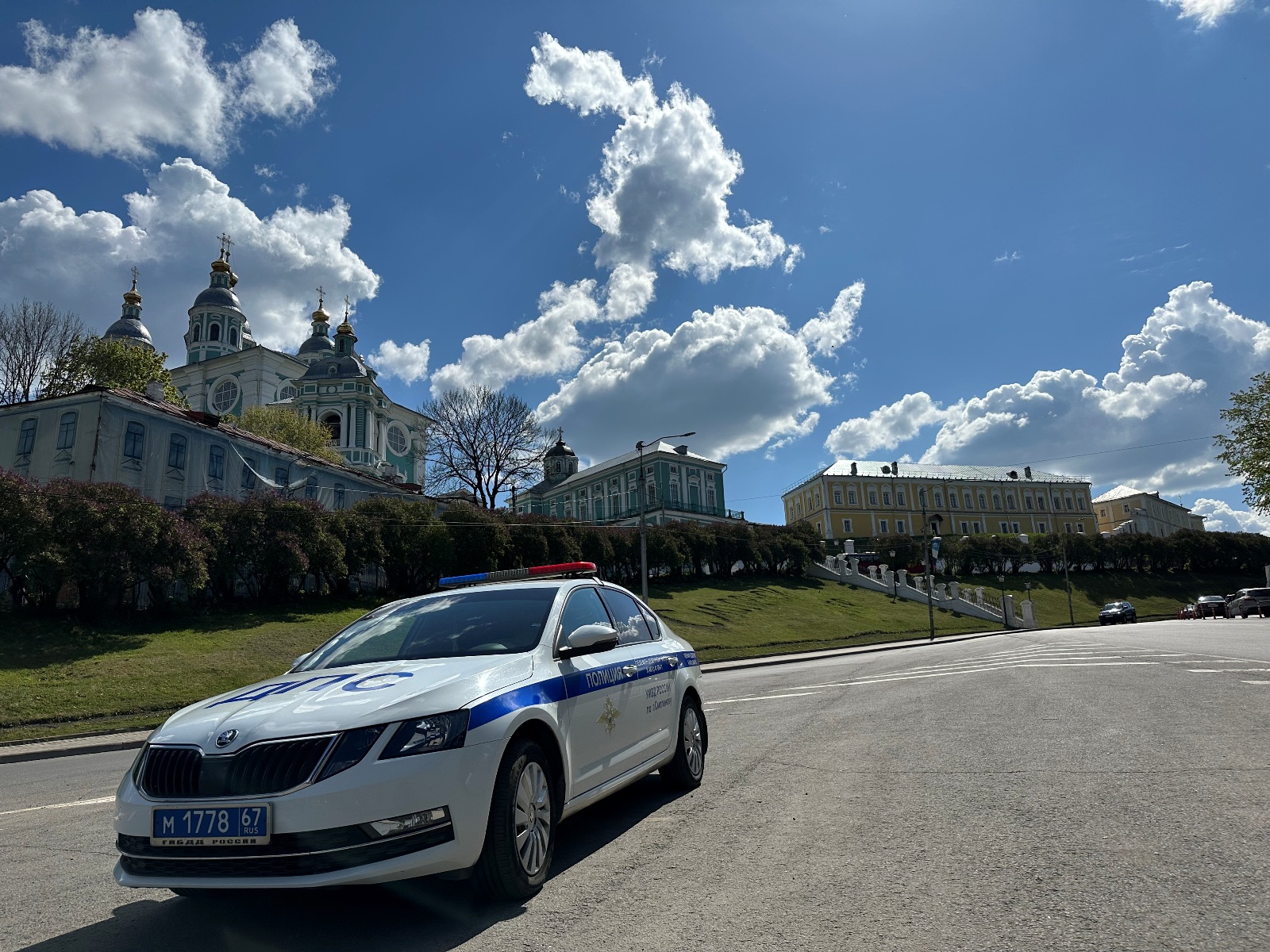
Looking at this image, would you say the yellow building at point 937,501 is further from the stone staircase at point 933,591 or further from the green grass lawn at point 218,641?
the green grass lawn at point 218,641

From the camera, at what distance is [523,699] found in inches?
165

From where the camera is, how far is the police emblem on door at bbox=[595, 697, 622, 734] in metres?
5.09

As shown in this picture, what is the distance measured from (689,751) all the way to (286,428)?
53.4 meters

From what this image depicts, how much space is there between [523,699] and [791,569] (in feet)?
193

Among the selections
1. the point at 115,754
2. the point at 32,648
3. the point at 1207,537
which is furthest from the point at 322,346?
the point at 1207,537

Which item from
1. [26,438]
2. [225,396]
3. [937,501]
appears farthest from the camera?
[937,501]

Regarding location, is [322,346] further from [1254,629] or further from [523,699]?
[523,699]

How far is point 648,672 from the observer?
5.98 m

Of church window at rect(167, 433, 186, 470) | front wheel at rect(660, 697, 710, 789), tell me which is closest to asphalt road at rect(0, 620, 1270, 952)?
front wheel at rect(660, 697, 710, 789)

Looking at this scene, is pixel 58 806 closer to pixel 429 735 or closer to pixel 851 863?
pixel 429 735

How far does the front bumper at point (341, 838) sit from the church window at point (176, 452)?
35973 millimetres

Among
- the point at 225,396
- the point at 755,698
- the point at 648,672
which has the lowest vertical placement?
the point at 755,698

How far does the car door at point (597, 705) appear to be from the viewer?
4715 millimetres

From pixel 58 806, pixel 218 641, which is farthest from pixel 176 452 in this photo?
pixel 58 806
